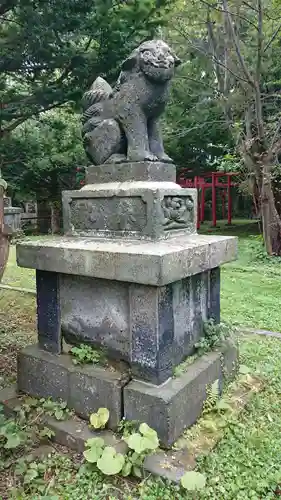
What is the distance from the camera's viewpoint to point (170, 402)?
226 cm

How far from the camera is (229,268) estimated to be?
7.54 m

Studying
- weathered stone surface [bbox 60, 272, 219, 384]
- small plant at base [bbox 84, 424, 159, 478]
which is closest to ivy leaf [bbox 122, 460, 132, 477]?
small plant at base [bbox 84, 424, 159, 478]

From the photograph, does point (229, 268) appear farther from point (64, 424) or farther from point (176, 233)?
point (64, 424)

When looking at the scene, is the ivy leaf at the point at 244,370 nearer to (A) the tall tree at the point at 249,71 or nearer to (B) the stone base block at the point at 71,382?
(B) the stone base block at the point at 71,382

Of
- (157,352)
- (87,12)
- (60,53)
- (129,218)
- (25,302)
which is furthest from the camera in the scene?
(25,302)

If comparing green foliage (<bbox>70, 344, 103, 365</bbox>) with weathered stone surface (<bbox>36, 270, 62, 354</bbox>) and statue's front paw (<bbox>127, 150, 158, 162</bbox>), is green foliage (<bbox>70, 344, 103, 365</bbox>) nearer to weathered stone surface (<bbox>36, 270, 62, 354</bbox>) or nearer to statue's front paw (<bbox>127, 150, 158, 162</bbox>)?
weathered stone surface (<bbox>36, 270, 62, 354</bbox>)

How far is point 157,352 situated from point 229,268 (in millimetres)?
5419

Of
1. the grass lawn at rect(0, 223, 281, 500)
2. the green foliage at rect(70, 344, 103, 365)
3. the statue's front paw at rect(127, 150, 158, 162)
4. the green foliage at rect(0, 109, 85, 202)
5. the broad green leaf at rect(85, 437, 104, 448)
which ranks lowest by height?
the grass lawn at rect(0, 223, 281, 500)

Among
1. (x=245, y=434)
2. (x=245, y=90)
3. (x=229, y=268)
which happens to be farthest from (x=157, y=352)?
(x=245, y=90)

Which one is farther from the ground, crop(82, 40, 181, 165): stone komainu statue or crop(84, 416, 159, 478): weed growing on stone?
crop(82, 40, 181, 165): stone komainu statue

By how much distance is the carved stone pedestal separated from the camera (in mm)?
2355

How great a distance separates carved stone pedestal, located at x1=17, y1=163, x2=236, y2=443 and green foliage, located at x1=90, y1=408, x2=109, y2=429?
3.7 inches

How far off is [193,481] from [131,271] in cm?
113

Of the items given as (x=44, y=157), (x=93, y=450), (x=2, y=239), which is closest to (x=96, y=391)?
(x=93, y=450)
